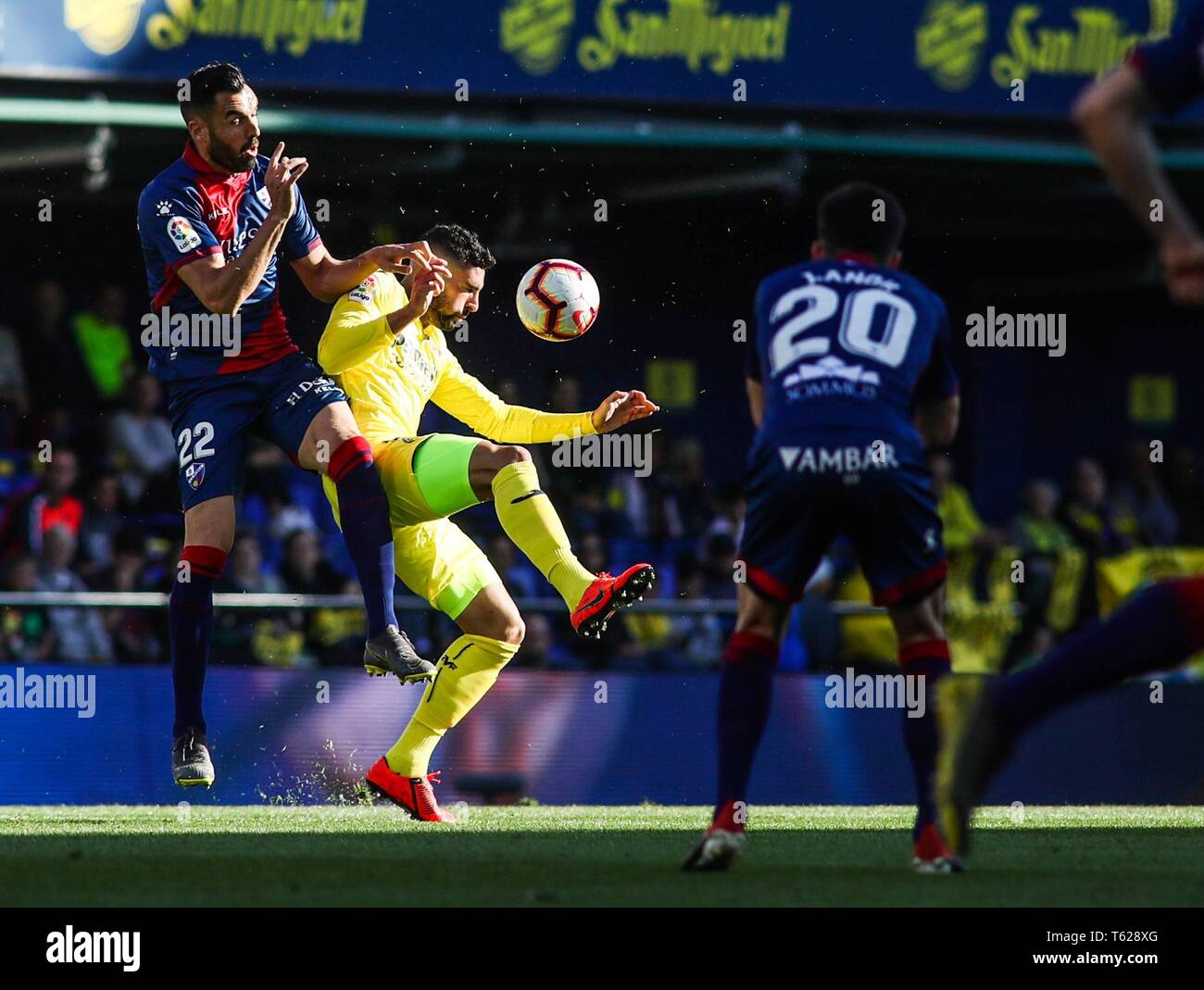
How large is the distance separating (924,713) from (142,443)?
293 inches

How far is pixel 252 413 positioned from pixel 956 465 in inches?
405

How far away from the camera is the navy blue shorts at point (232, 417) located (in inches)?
297

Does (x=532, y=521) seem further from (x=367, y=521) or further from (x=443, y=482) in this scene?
(x=367, y=521)

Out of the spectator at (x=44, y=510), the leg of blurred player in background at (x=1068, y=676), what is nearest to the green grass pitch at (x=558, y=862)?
the leg of blurred player in background at (x=1068, y=676)

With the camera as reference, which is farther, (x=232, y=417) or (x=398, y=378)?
(x=398, y=378)

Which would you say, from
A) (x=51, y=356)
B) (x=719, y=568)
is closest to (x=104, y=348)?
(x=51, y=356)

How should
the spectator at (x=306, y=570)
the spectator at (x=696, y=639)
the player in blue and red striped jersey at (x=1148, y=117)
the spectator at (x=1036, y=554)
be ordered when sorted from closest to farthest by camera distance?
the player in blue and red striped jersey at (x=1148, y=117), the spectator at (x=696, y=639), the spectator at (x=306, y=570), the spectator at (x=1036, y=554)

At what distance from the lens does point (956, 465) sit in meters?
17.0

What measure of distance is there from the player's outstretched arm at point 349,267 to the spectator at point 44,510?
3873mm

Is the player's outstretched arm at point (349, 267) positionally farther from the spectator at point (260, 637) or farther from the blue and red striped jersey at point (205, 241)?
the spectator at point (260, 637)

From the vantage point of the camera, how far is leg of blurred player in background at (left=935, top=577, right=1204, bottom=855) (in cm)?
418

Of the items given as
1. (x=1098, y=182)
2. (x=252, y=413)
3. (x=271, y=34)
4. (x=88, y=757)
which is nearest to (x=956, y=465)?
(x=1098, y=182)

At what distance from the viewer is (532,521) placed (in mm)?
7793

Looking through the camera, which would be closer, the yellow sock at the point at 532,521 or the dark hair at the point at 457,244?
the yellow sock at the point at 532,521
